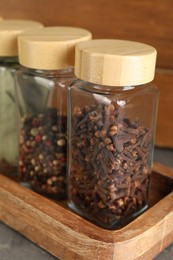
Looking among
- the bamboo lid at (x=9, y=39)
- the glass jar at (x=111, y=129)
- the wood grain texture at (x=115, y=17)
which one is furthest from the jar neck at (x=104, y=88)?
the wood grain texture at (x=115, y=17)

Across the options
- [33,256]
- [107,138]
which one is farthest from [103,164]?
[33,256]

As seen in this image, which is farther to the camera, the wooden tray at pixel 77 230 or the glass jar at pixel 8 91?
the glass jar at pixel 8 91

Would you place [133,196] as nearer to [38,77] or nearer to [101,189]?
[101,189]

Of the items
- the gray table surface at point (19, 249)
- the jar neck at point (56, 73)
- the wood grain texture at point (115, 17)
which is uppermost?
the wood grain texture at point (115, 17)

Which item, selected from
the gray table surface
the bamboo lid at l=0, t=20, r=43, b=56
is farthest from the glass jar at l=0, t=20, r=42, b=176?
the gray table surface

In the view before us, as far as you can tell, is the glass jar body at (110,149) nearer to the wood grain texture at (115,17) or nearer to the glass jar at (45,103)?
the glass jar at (45,103)

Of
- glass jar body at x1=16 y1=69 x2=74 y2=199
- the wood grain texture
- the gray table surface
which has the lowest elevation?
the gray table surface

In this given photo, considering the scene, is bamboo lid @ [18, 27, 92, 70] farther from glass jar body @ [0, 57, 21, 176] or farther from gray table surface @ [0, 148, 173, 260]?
gray table surface @ [0, 148, 173, 260]
